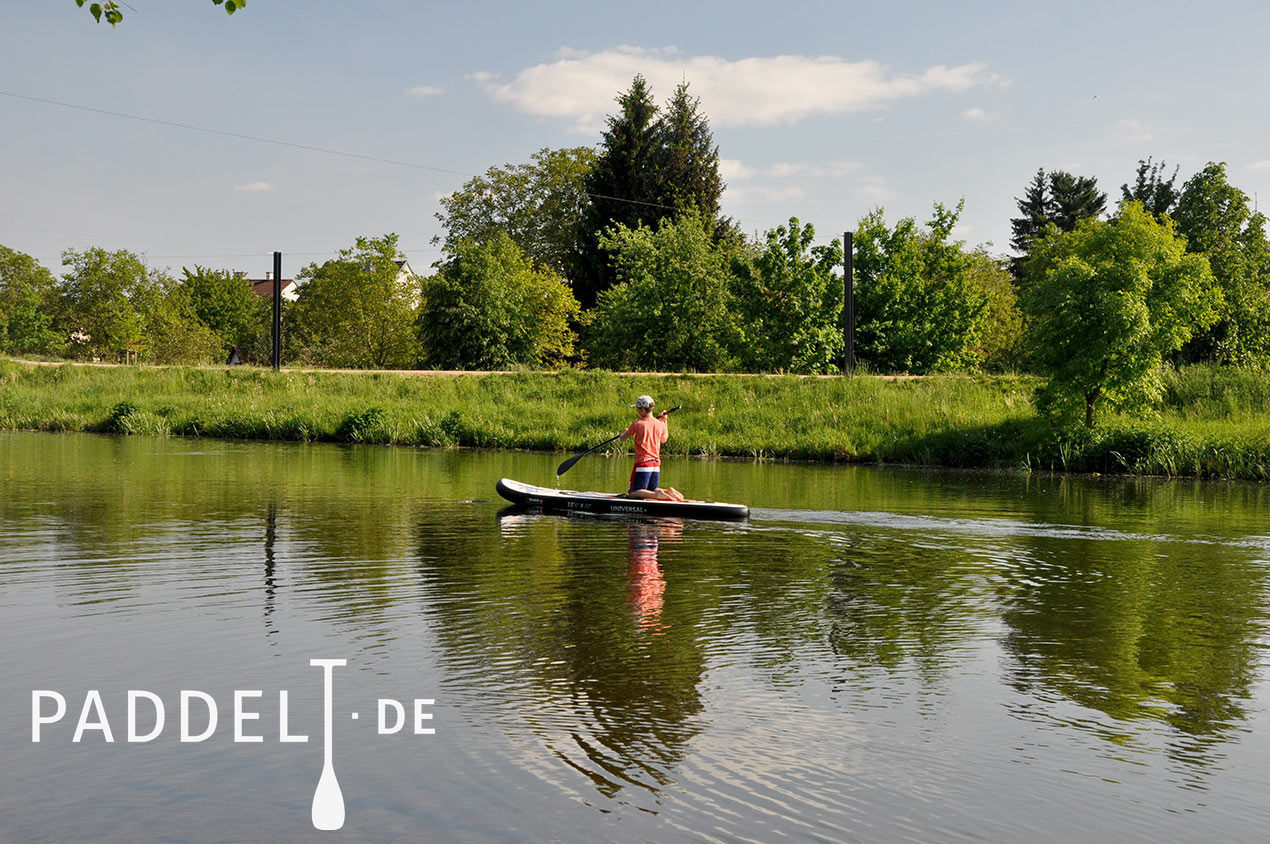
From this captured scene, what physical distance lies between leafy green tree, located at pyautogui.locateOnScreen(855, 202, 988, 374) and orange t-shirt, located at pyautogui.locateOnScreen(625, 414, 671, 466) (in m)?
29.1

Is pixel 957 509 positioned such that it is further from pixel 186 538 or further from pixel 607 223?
pixel 607 223

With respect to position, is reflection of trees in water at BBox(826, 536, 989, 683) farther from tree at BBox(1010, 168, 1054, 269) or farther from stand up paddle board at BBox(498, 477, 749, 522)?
tree at BBox(1010, 168, 1054, 269)

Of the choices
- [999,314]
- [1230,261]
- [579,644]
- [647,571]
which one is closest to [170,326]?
[999,314]

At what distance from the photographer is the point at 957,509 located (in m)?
20.1

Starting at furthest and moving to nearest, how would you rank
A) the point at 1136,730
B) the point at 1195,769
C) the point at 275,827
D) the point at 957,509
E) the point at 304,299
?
the point at 304,299, the point at 957,509, the point at 1136,730, the point at 1195,769, the point at 275,827

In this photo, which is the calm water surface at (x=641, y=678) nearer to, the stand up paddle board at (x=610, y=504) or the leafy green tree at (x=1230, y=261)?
the stand up paddle board at (x=610, y=504)

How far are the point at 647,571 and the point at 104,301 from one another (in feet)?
260

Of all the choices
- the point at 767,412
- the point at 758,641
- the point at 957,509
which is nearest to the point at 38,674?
the point at 758,641

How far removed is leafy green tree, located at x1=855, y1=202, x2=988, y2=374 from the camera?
1841 inches

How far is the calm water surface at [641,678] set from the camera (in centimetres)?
576

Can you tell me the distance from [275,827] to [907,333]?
4324 cm

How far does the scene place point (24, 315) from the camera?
86.1 m

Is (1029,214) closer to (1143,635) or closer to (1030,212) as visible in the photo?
Answer: (1030,212)

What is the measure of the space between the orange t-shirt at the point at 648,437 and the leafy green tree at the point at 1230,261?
24867 millimetres
